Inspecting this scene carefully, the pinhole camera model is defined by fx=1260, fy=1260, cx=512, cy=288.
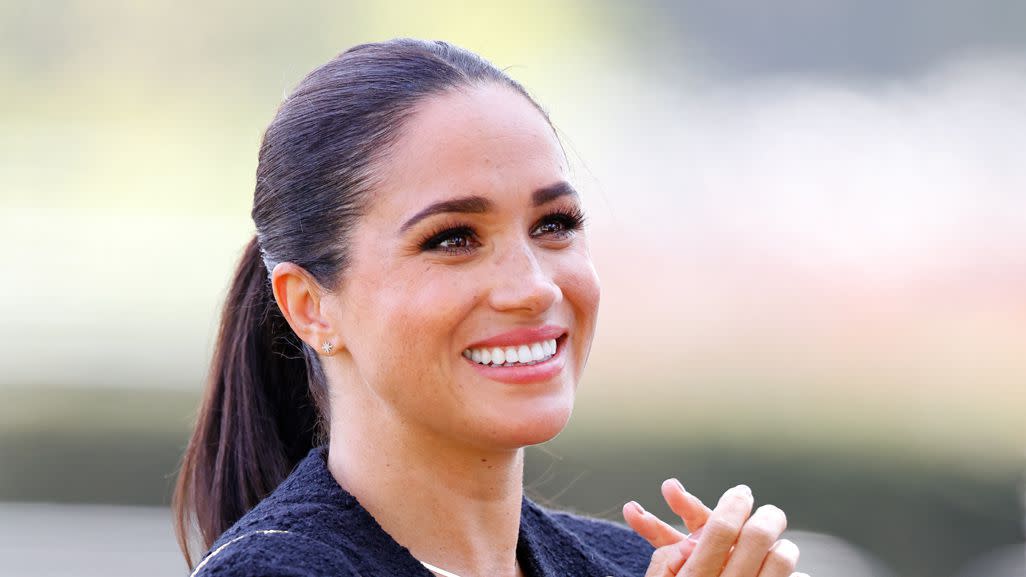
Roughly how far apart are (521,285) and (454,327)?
13cm

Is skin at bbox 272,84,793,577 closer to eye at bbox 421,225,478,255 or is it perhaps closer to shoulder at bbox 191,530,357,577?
eye at bbox 421,225,478,255

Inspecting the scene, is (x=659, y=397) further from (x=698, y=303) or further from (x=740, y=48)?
(x=740, y=48)

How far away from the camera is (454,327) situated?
1986 millimetres

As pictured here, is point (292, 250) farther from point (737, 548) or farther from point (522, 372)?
point (737, 548)

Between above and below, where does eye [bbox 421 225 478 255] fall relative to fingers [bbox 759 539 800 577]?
above

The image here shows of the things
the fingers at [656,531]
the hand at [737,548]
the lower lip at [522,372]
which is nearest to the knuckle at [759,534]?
the hand at [737,548]

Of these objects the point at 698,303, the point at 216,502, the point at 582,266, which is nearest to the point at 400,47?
the point at 582,266

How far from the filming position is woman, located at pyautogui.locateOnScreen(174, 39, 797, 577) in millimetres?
1983

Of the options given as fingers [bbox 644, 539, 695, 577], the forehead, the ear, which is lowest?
fingers [bbox 644, 539, 695, 577]

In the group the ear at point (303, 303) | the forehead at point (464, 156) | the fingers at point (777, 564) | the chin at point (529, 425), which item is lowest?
the fingers at point (777, 564)

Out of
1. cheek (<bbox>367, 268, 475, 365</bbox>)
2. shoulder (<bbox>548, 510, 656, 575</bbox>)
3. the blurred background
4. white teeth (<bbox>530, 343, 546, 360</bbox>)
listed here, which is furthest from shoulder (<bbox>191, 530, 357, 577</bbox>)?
the blurred background

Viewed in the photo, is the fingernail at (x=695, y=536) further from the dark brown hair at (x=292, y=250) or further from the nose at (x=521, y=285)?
the dark brown hair at (x=292, y=250)

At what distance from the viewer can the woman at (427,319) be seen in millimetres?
1983

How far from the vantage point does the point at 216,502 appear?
7.91 feet
